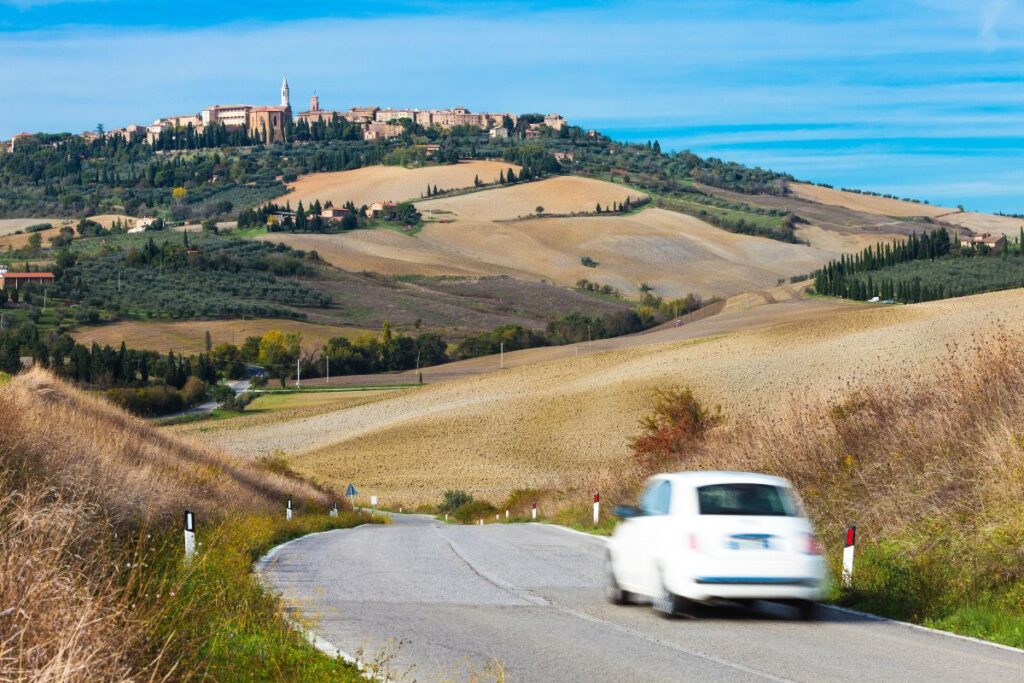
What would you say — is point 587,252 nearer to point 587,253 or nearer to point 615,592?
point 587,253

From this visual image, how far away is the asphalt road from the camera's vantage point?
9.80m

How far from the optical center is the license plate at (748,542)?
12547 mm

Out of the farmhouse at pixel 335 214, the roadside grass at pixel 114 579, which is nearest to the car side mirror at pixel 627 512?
the roadside grass at pixel 114 579

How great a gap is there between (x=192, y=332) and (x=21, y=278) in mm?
26530

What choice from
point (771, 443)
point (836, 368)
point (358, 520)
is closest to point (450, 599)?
point (771, 443)

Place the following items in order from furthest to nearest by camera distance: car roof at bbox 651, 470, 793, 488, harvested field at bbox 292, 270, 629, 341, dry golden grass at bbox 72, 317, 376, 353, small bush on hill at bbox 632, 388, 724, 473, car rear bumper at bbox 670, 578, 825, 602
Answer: harvested field at bbox 292, 270, 629, 341, dry golden grass at bbox 72, 317, 376, 353, small bush on hill at bbox 632, 388, 724, 473, car roof at bbox 651, 470, 793, 488, car rear bumper at bbox 670, 578, 825, 602

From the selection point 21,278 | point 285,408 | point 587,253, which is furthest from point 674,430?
point 587,253

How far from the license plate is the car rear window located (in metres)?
0.36

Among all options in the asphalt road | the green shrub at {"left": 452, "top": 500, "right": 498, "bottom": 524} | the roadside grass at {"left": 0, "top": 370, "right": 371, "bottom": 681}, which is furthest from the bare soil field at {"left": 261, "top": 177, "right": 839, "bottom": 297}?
the roadside grass at {"left": 0, "top": 370, "right": 371, "bottom": 681}

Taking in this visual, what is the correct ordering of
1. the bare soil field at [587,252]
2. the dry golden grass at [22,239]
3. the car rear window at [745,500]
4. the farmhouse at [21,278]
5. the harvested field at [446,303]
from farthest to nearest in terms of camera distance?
the dry golden grass at [22,239] < the bare soil field at [587,252] < the harvested field at [446,303] < the farmhouse at [21,278] < the car rear window at [745,500]

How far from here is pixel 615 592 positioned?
14477mm

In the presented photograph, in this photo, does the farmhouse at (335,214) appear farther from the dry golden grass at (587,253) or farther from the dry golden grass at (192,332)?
the dry golden grass at (192,332)

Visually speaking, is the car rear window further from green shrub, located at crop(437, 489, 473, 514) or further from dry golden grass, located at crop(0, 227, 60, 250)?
dry golden grass, located at crop(0, 227, 60, 250)

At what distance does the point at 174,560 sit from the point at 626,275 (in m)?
159
